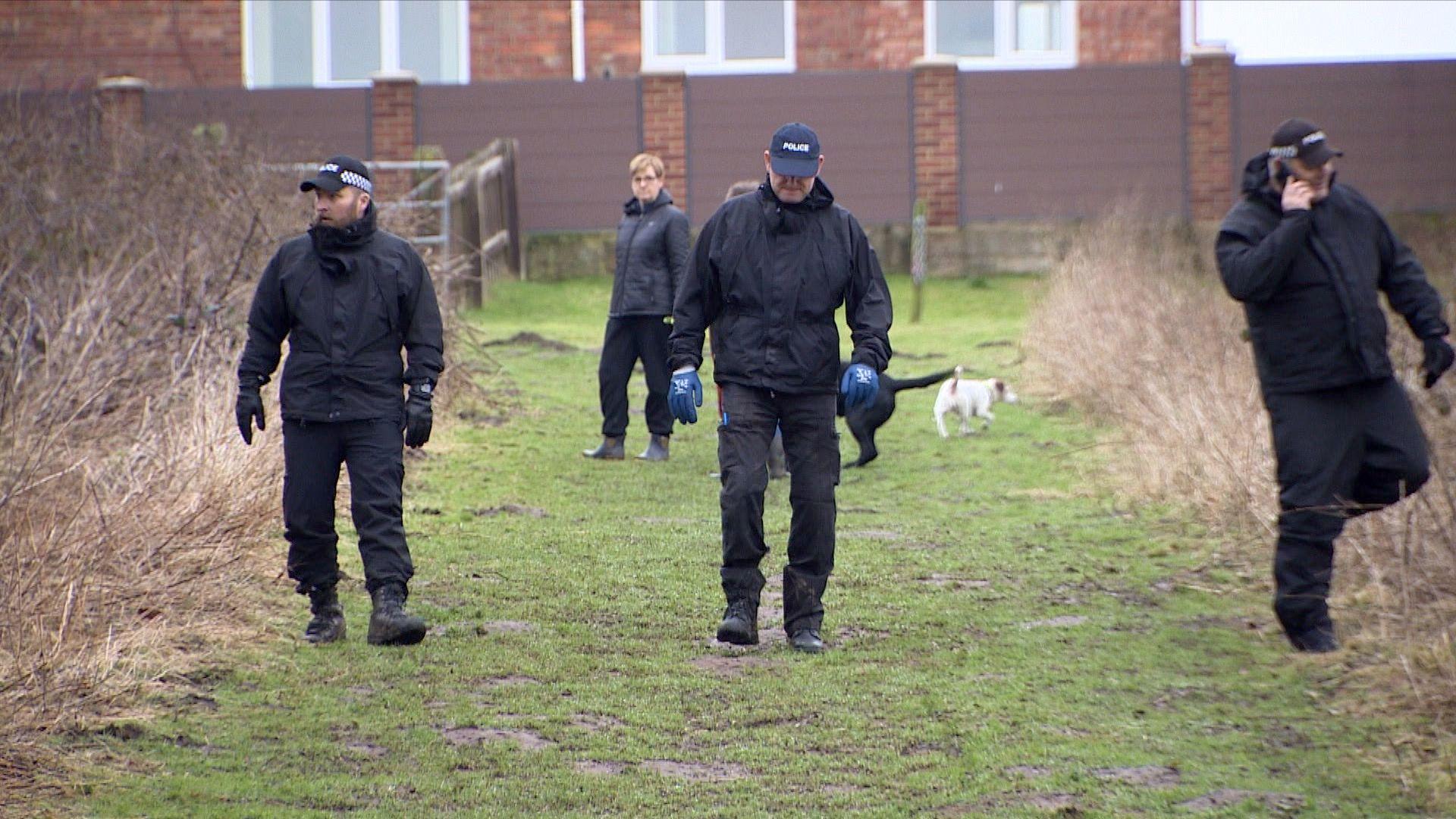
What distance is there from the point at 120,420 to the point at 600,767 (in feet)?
16.8

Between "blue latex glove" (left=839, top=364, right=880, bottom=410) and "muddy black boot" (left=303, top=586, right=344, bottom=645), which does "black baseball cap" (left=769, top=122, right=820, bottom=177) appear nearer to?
"blue latex glove" (left=839, top=364, right=880, bottom=410)

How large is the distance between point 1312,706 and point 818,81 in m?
17.9

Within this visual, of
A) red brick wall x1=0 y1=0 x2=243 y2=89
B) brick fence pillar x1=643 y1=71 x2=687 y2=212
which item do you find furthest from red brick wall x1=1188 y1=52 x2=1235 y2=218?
red brick wall x1=0 y1=0 x2=243 y2=89

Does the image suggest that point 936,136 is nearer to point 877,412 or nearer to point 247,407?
point 877,412

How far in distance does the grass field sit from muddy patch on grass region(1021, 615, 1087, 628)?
0.02m

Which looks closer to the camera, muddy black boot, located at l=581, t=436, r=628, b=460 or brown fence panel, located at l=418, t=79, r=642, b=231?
muddy black boot, located at l=581, t=436, r=628, b=460

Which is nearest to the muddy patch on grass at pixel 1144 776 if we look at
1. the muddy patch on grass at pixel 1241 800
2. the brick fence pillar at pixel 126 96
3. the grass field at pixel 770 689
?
the grass field at pixel 770 689

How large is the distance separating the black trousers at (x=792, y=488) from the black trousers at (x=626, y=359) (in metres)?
4.39

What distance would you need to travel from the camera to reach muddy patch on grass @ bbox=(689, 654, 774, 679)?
653 centimetres

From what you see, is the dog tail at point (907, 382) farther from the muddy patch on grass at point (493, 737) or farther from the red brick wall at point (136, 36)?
the red brick wall at point (136, 36)

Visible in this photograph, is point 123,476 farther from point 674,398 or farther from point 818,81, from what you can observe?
point 818,81

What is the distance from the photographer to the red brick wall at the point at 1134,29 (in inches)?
1001

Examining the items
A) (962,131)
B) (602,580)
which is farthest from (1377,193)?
(602,580)

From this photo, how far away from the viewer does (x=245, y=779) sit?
523 centimetres
